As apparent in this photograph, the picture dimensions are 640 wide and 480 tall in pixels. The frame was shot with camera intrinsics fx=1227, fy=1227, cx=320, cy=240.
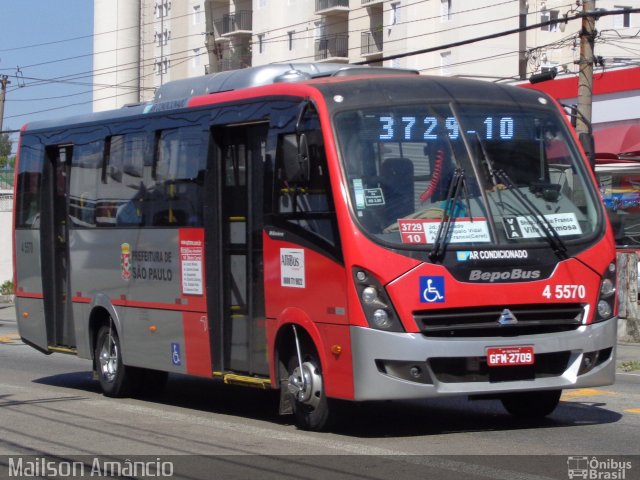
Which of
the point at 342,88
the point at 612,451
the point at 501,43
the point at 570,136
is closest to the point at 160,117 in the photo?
the point at 342,88

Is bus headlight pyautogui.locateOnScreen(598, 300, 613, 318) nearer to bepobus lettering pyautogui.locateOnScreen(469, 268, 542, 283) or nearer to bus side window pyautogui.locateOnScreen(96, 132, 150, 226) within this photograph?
bepobus lettering pyautogui.locateOnScreen(469, 268, 542, 283)

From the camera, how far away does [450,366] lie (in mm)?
9664

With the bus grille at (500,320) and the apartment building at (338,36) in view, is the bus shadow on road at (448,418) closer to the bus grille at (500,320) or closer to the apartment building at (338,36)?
the bus grille at (500,320)

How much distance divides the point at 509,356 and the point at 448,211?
4.12 ft

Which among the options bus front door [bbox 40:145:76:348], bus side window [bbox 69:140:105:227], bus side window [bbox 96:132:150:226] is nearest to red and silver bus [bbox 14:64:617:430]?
bus side window [bbox 96:132:150:226]

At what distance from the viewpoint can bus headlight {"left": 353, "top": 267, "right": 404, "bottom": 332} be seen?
9.57m

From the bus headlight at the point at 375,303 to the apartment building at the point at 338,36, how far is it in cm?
2627

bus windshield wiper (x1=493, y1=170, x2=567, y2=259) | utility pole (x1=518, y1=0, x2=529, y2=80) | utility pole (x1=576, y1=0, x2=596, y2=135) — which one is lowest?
bus windshield wiper (x1=493, y1=170, x2=567, y2=259)

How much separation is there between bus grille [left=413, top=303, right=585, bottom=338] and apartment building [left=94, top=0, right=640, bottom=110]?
26.2 metres

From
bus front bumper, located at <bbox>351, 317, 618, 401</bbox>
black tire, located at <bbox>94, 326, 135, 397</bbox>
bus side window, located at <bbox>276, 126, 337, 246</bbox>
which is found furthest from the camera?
black tire, located at <bbox>94, 326, 135, 397</bbox>

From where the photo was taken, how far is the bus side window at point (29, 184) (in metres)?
15.7

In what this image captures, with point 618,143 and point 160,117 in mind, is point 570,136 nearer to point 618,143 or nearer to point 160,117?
point 160,117

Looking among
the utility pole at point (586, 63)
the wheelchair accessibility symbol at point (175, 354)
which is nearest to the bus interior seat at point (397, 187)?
the wheelchair accessibility symbol at point (175, 354)

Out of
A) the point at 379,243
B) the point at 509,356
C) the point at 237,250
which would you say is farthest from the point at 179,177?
the point at 509,356
